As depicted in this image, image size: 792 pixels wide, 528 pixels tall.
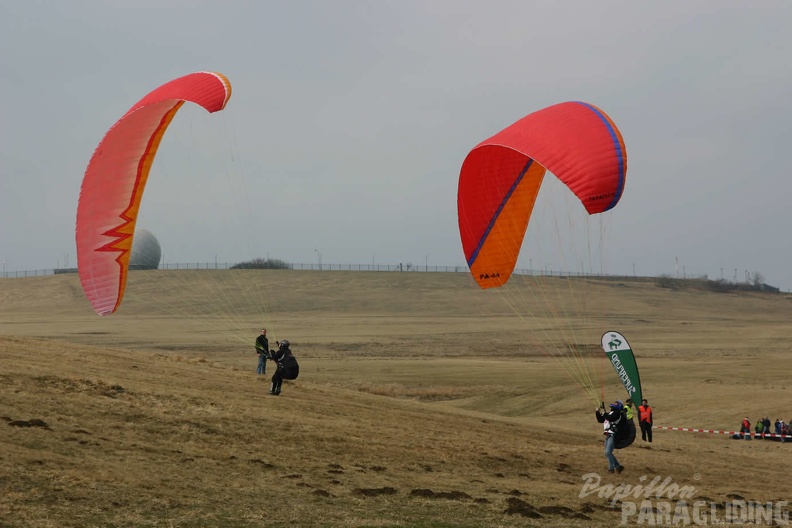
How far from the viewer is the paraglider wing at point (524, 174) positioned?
17.6m

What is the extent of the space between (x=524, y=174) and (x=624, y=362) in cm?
630

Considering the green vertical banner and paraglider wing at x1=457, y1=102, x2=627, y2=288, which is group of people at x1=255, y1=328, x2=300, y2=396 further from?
the green vertical banner

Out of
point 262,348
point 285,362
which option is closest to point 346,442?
point 285,362

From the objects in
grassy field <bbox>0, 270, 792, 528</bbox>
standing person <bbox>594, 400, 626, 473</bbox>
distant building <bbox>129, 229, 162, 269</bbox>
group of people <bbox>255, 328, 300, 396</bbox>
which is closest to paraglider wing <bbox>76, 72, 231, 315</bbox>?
grassy field <bbox>0, 270, 792, 528</bbox>

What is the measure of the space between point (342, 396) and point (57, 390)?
9.02 m

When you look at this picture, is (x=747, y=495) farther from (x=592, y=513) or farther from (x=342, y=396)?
(x=342, y=396)

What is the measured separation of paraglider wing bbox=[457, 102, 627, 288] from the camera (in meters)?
17.6

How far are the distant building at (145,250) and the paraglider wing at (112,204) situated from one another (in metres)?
88.2

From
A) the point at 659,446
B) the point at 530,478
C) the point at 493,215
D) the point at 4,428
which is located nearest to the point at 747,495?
the point at 530,478

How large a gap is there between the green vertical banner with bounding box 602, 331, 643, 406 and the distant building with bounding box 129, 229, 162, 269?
8838 cm

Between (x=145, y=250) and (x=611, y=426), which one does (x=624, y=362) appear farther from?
(x=145, y=250)

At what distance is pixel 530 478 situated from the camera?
18.1 m

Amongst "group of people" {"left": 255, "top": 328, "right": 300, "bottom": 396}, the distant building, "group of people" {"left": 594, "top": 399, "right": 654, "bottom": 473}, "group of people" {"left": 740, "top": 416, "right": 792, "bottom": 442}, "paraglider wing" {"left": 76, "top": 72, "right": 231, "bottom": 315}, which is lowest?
"group of people" {"left": 740, "top": 416, "right": 792, "bottom": 442}

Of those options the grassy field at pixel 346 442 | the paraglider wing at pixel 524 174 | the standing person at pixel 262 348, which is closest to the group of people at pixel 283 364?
the grassy field at pixel 346 442
